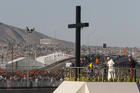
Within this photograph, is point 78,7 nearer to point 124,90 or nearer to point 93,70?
point 93,70

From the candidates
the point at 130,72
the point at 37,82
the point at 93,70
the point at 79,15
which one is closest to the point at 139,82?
the point at 130,72

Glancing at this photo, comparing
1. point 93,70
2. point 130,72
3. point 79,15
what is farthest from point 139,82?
point 79,15

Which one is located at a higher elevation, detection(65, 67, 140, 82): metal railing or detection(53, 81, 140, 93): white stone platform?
detection(65, 67, 140, 82): metal railing

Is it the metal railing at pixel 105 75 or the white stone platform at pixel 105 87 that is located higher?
the metal railing at pixel 105 75

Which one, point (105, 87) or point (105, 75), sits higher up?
point (105, 75)

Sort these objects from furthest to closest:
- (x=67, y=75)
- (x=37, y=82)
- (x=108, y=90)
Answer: (x=37, y=82) < (x=67, y=75) < (x=108, y=90)

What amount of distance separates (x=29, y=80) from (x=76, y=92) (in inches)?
1007

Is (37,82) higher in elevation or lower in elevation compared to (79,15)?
lower

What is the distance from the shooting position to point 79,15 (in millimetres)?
33500

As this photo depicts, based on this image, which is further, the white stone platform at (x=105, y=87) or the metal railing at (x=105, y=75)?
the metal railing at (x=105, y=75)

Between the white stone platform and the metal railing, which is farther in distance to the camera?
the metal railing

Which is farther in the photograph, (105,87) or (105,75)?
(105,75)

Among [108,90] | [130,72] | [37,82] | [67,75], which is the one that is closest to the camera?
[108,90]

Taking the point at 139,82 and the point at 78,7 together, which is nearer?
the point at 139,82
